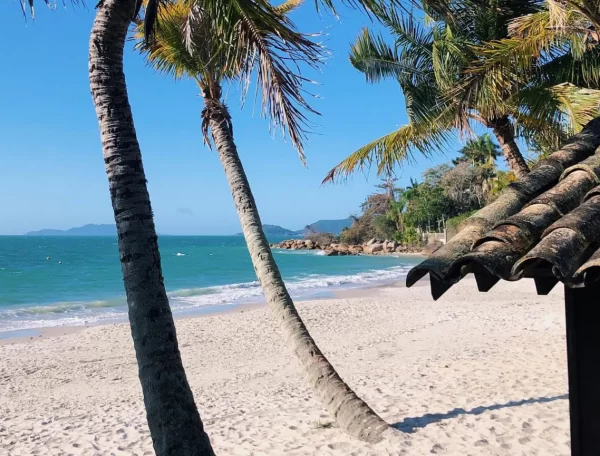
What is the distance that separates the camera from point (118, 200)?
9.75ft

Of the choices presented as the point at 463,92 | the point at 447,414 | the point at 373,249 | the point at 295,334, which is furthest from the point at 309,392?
the point at 373,249

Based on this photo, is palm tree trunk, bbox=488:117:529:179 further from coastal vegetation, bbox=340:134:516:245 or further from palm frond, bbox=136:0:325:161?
coastal vegetation, bbox=340:134:516:245

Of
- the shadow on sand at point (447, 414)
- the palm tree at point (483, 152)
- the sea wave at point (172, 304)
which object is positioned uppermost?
the palm tree at point (483, 152)

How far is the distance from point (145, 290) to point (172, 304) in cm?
2339

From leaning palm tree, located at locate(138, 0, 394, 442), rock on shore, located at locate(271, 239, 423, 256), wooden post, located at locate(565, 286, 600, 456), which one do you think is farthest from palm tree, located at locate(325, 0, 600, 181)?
rock on shore, located at locate(271, 239, 423, 256)

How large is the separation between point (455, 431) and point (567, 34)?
4994mm

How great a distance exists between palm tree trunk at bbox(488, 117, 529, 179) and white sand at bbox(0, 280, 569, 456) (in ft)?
10.6

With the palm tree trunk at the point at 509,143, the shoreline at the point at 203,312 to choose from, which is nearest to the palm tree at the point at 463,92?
the palm tree trunk at the point at 509,143

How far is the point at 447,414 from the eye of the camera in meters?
6.80

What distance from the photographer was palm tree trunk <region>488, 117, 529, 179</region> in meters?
9.61

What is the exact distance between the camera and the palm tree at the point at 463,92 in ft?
25.5

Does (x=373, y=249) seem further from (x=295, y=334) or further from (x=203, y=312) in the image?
(x=295, y=334)

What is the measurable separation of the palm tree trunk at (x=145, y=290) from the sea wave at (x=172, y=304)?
19.2 metres

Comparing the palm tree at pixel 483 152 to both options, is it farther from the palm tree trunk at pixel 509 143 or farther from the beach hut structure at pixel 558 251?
the beach hut structure at pixel 558 251
